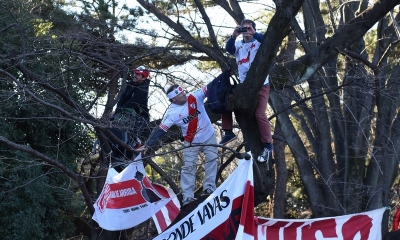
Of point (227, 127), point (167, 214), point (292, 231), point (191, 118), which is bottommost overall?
point (292, 231)

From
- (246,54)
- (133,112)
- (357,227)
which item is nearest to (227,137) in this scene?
(246,54)

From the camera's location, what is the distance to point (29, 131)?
42.1ft

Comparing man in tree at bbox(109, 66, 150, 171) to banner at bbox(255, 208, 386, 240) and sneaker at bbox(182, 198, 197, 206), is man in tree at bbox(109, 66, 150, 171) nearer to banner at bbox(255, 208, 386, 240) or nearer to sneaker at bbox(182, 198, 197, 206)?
sneaker at bbox(182, 198, 197, 206)

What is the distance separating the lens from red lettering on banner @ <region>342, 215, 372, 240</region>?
9297mm

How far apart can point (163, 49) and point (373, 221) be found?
3478mm

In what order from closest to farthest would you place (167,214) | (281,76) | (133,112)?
(133,112), (167,214), (281,76)

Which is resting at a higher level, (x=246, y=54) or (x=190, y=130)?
(x=246, y=54)

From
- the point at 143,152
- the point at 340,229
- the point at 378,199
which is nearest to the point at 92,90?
the point at 143,152

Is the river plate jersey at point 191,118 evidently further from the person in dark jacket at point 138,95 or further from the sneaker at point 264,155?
the sneaker at point 264,155

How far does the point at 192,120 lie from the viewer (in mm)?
8539

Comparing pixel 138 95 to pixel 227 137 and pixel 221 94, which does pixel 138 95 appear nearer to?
pixel 227 137

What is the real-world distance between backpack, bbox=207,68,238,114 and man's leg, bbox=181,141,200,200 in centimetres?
63

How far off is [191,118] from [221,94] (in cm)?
62

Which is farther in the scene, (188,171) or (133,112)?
(133,112)
